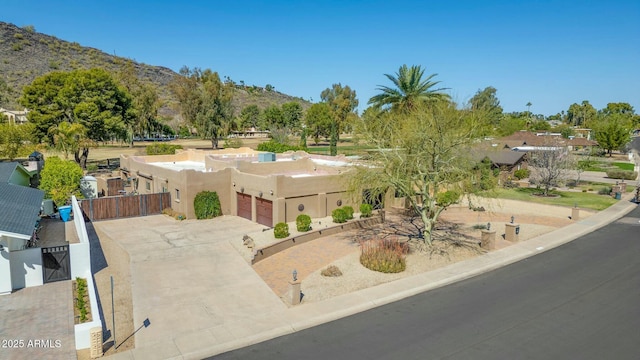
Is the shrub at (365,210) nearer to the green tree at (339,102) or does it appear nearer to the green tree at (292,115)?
the green tree at (339,102)

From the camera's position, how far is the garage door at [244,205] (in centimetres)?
2981

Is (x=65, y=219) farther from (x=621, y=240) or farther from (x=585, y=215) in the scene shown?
(x=585, y=215)

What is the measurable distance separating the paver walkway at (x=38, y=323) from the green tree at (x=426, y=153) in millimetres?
13796

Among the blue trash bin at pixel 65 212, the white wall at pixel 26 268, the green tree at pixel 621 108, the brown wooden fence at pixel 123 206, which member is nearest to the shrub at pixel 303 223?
the brown wooden fence at pixel 123 206

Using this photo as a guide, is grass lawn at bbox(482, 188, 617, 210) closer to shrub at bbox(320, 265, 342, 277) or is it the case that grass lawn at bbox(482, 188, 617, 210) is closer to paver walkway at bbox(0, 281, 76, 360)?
shrub at bbox(320, 265, 342, 277)

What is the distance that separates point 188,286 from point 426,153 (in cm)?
1256

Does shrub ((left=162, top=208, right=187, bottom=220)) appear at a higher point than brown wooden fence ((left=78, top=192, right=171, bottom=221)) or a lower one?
lower

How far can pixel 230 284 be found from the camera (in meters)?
17.1

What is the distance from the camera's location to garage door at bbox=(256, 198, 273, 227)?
27703mm

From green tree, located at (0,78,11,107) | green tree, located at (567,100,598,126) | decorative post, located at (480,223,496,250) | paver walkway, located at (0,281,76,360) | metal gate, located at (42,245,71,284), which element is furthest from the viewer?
green tree, located at (567,100,598,126)

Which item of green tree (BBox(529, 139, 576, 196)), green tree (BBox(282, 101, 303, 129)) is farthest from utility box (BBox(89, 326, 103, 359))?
green tree (BBox(282, 101, 303, 129))

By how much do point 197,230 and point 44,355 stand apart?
1495cm

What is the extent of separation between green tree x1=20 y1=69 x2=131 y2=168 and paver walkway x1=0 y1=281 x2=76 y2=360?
41.9 m

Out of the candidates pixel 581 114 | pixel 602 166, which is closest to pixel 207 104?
pixel 602 166
